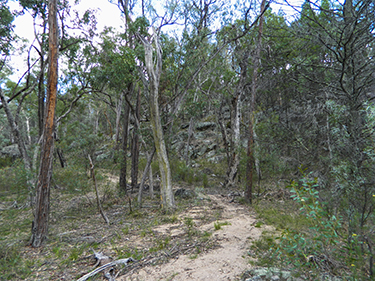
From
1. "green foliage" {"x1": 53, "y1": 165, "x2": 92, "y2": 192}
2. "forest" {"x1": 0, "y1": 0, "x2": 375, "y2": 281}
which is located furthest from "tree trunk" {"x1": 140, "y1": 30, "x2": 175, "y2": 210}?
"green foliage" {"x1": 53, "y1": 165, "x2": 92, "y2": 192}

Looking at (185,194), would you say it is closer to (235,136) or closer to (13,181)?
(235,136)

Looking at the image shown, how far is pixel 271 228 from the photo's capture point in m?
6.37

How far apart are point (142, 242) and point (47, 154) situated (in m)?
3.37

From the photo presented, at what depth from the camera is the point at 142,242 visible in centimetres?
581

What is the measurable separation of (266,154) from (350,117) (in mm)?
6961

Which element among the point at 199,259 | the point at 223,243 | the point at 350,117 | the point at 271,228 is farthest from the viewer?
the point at 271,228

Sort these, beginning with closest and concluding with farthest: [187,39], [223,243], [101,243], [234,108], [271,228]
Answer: [223,243] → [101,243] → [271,228] → [187,39] → [234,108]

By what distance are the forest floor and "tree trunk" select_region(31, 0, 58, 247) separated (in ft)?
1.39

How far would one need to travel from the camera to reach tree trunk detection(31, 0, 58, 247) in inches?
245

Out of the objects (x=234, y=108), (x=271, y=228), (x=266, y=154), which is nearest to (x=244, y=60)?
(x=234, y=108)

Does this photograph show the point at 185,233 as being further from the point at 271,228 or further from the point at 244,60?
the point at 244,60

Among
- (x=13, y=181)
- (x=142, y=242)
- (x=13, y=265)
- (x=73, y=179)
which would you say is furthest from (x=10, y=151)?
(x=142, y=242)

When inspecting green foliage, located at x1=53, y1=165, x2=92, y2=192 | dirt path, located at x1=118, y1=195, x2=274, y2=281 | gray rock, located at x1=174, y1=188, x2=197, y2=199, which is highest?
green foliage, located at x1=53, y1=165, x2=92, y2=192

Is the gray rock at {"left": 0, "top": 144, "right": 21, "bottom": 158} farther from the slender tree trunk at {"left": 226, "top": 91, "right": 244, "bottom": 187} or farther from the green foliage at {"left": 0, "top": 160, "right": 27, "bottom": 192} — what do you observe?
the slender tree trunk at {"left": 226, "top": 91, "right": 244, "bottom": 187}
